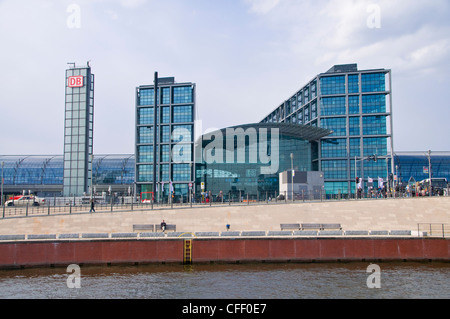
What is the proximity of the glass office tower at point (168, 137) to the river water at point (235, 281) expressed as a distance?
5065 cm

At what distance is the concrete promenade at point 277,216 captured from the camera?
35406 millimetres

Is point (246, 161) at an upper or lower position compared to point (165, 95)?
lower

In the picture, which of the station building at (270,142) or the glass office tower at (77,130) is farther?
the station building at (270,142)

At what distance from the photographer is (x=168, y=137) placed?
79188mm

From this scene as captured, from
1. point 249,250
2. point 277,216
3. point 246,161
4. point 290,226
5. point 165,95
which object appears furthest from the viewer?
point 165,95

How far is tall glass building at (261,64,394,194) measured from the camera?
251 feet

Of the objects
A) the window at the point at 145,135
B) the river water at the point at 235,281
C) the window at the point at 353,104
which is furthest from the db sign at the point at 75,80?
the window at the point at 353,104

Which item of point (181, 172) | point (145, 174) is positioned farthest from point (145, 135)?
point (181, 172)

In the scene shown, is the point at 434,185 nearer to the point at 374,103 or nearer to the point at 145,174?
the point at 374,103

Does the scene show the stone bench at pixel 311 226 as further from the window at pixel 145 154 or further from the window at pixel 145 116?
the window at pixel 145 116

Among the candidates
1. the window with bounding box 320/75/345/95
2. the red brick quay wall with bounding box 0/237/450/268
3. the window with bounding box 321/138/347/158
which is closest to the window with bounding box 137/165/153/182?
the window with bounding box 321/138/347/158

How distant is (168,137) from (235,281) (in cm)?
5872

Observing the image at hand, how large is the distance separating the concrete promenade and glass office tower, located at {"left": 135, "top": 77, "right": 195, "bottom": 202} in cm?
4022
